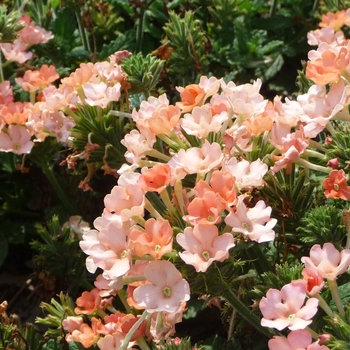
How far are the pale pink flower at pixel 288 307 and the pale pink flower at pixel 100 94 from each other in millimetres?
676

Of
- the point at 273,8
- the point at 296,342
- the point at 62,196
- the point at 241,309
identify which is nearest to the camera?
the point at 296,342

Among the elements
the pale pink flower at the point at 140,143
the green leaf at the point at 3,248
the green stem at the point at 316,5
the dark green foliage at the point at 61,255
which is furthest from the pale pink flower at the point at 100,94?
the green stem at the point at 316,5

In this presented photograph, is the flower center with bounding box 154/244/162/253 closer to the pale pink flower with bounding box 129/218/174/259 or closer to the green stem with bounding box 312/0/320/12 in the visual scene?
the pale pink flower with bounding box 129/218/174/259

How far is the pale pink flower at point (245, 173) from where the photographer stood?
3.94 feet

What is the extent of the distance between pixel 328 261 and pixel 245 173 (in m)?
0.23

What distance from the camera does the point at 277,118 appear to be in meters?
1.36

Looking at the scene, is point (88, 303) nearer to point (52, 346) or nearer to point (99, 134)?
point (52, 346)

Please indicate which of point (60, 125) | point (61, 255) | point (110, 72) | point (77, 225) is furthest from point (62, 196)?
point (110, 72)

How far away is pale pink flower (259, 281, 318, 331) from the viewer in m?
1.05

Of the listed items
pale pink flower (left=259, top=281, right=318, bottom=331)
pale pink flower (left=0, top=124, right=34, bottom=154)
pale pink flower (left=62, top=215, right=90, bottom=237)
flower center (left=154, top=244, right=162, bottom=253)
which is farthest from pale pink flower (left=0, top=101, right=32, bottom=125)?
pale pink flower (left=259, top=281, right=318, bottom=331)

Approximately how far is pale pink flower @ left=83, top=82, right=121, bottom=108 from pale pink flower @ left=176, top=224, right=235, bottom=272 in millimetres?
556

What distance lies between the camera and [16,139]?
1802 millimetres

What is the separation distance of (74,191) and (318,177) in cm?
87

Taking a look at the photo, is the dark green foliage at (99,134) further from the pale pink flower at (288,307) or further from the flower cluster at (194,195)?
the pale pink flower at (288,307)
